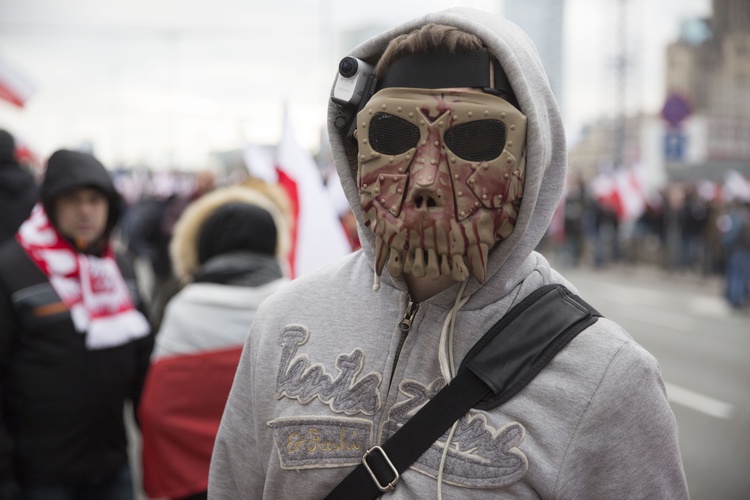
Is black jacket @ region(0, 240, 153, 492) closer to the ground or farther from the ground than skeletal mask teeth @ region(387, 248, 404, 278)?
closer to the ground

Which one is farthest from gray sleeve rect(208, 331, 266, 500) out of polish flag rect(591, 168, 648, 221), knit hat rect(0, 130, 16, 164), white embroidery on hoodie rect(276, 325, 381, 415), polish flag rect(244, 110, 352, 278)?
polish flag rect(591, 168, 648, 221)

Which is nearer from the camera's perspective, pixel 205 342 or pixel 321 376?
pixel 321 376

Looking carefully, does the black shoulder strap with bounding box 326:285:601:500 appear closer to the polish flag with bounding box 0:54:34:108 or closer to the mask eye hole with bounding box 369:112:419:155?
the mask eye hole with bounding box 369:112:419:155

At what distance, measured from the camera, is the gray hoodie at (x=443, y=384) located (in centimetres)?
129

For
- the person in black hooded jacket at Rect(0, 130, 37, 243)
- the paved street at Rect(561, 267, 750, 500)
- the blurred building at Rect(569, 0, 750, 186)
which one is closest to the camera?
the person in black hooded jacket at Rect(0, 130, 37, 243)

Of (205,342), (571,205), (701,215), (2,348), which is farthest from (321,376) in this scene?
(571,205)

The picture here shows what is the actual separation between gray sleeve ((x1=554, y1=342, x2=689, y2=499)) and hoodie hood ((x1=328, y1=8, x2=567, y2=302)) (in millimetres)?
279

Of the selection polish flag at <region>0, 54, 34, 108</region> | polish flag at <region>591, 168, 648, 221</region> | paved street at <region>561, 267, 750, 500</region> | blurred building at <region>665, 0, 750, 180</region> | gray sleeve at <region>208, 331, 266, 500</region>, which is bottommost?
paved street at <region>561, 267, 750, 500</region>

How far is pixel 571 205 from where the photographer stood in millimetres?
17984

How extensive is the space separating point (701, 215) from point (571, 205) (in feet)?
10.6

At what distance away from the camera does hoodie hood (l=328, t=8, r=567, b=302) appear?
4.48 ft

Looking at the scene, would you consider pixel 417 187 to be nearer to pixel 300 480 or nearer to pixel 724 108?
pixel 300 480

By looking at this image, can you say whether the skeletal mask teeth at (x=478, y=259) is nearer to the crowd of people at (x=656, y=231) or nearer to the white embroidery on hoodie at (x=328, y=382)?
the white embroidery on hoodie at (x=328, y=382)

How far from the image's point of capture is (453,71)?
1368 millimetres
